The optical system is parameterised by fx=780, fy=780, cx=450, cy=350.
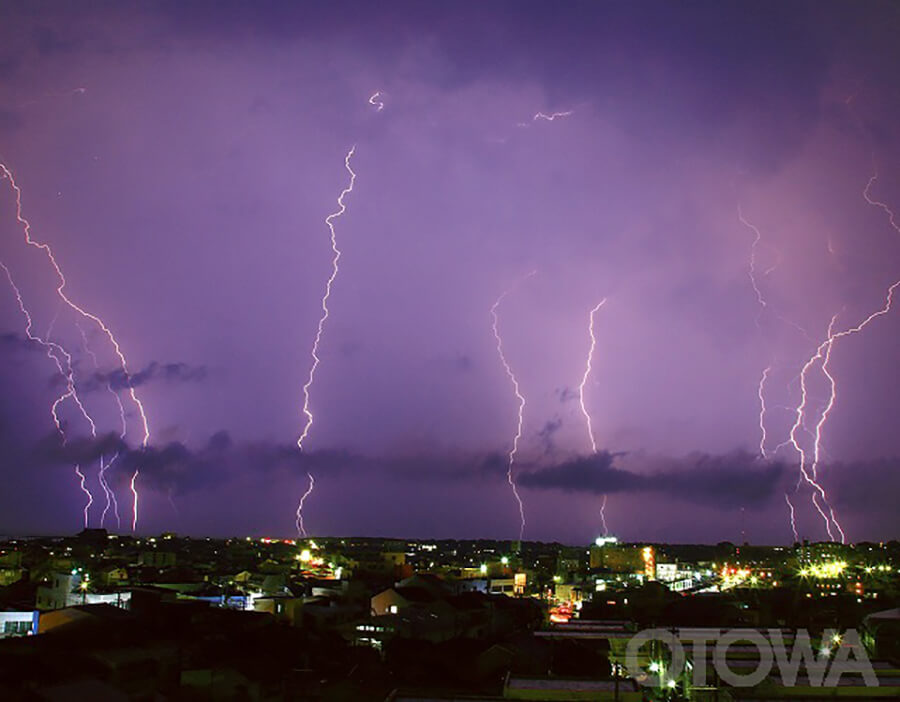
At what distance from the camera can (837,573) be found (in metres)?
55.7

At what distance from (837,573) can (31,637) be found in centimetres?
5491

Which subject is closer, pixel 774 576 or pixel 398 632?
pixel 398 632

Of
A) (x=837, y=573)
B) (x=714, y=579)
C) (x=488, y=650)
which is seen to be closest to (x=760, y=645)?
(x=488, y=650)

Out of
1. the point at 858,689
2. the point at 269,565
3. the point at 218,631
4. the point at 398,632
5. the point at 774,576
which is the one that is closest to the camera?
the point at 858,689

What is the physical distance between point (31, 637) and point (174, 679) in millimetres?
3003

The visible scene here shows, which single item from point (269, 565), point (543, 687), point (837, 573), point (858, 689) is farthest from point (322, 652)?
point (837, 573)

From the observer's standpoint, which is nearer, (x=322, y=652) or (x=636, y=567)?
(x=322, y=652)

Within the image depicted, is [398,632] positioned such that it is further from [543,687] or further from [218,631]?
[543,687]

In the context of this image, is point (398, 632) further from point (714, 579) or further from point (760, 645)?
point (714, 579)

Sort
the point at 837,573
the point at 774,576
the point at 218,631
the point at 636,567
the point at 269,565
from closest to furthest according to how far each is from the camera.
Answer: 1. the point at 218,631
2. the point at 269,565
3. the point at 837,573
4. the point at 774,576
5. the point at 636,567

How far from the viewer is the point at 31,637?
15516 mm

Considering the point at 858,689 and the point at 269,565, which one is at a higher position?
the point at 269,565

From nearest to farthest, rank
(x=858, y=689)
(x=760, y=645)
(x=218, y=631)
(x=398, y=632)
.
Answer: (x=858, y=689), (x=760, y=645), (x=218, y=631), (x=398, y=632)

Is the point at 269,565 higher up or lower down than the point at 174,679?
higher up
